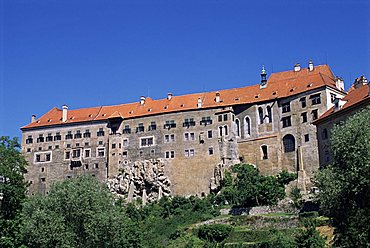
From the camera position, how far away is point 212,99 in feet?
250

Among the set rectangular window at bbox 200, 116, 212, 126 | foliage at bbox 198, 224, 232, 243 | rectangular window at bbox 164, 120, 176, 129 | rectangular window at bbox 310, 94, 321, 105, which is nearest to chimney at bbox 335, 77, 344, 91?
rectangular window at bbox 310, 94, 321, 105

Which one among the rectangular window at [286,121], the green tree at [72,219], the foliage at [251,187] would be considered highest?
the rectangular window at [286,121]

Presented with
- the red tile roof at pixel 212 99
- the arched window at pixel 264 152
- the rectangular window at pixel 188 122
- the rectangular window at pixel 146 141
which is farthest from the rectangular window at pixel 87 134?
the arched window at pixel 264 152

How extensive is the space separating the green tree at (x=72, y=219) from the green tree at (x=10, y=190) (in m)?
3.94

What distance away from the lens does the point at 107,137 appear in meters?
78.3

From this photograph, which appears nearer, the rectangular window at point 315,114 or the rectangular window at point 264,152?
the rectangular window at point 315,114

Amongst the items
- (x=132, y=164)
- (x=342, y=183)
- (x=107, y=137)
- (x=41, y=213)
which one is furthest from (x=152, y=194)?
(x=342, y=183)

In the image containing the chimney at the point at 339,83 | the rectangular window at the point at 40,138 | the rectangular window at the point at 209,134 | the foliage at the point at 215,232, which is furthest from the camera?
the rectangular window at the point at 40,138

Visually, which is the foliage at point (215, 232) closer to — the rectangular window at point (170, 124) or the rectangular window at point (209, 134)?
the rectangular window at point (209, 134)

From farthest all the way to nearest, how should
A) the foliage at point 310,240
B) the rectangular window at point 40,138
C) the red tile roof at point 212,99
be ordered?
the rectangular window at point 40,138, the red tile roof at point 212,99, the foliage at point 310,240

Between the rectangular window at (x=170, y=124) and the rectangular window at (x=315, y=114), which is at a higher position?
the rectangular window at (x=170, y=124)

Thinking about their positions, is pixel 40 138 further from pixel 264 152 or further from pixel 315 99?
pixel 315 99

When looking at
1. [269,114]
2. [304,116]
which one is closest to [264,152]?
[269,114]

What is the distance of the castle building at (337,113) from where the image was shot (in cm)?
5134
